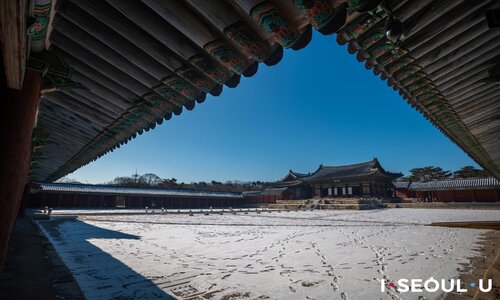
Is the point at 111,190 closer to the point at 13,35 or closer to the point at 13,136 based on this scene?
the point at 13,136

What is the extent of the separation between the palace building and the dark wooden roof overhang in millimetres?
33307

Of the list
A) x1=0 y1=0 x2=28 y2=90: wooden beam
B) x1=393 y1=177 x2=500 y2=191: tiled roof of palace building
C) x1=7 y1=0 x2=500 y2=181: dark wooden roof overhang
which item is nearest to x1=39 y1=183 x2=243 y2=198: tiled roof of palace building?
x1=7 y1=0 x2=500 y2=181: dark wooden roof overhang

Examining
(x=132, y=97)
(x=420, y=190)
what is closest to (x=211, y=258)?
(x=132, y=97)

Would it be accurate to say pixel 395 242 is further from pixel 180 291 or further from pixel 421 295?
pixel 180 291

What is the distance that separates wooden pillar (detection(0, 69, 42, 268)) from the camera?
220 cm

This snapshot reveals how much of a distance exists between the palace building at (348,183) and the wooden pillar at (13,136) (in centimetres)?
3654

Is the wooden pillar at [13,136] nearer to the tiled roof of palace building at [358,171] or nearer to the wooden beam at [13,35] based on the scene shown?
the wooden beam at [13,35]

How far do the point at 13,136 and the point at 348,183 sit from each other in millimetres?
38854

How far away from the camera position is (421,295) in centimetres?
340

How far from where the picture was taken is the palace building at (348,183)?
34.5 metres

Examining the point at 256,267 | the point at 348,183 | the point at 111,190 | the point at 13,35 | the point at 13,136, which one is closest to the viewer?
the point at 13,35

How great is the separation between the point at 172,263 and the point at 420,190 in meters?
40.1

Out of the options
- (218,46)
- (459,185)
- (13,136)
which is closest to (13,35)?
(13,136)

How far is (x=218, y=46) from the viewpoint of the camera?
7.60 ft
